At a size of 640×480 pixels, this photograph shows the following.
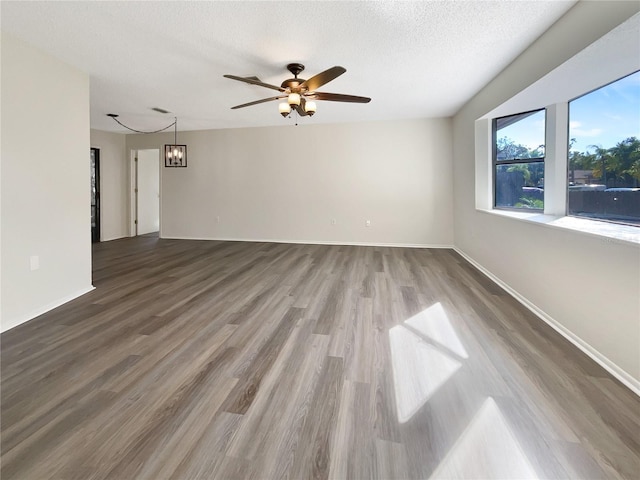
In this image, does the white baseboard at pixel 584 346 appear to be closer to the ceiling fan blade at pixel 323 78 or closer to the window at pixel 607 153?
the window at pixel 607 153

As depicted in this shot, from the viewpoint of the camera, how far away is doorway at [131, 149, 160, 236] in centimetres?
791

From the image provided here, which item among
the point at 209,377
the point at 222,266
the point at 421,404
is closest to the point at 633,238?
the point at 421,404

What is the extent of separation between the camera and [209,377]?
1.90 metres

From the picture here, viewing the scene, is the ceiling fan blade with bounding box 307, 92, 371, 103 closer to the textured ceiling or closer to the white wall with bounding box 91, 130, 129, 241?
the textured ceiling

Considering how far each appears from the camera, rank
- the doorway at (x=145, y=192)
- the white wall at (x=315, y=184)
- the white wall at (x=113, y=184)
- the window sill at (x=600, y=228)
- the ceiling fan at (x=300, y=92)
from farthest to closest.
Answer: the doorway at (x=145, y=192) → the white wall at (x=113, y=184) → the white wall at (x=315, y=184) → the ceiling fan at (x=300, y=92) → the window sill at (x=600, y=228)

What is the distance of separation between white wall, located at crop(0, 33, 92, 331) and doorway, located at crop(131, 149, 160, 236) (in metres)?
4.80

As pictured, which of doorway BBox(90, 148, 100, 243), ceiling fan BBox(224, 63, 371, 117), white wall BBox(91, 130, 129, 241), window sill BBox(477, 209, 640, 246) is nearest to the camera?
window sill BBox(477, 209, 640, 246)

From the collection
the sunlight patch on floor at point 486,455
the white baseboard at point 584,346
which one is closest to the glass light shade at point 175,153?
the white baseboard at point 584,346

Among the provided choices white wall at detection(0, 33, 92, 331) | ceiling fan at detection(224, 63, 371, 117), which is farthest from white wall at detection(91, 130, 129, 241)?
ceiling fan at detection(224, 63, 371, 117)

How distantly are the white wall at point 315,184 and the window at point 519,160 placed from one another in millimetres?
1736

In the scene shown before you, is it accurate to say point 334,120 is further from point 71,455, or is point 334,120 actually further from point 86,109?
point 71,455

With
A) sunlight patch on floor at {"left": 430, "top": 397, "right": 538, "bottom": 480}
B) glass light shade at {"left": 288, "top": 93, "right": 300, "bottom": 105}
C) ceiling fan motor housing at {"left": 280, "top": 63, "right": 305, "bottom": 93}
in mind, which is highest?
ceiling fan motor housing at {"left": 280, "top": 63, "right": 305, "bottom": 93}

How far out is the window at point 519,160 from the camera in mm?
3631

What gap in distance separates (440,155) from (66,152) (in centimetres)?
584
